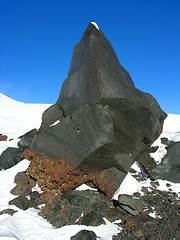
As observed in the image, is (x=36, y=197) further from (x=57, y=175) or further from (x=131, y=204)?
(x=131, y=204)

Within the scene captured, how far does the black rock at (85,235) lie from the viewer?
385 centimetres

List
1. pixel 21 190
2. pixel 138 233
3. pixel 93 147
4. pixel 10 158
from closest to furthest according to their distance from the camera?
pixel 138 233 < pixel 93 147 < pixel 21 190 < pixel 10 158

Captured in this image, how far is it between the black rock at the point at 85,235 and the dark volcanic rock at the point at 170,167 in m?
3.74

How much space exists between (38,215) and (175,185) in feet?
14.7

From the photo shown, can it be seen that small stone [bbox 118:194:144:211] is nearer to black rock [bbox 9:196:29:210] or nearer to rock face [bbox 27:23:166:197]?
rock face [bbox 27:23:166:197]

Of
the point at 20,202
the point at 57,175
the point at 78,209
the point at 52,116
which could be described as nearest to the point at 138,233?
the point at 78,209

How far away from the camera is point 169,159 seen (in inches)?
284

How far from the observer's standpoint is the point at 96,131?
4.88m

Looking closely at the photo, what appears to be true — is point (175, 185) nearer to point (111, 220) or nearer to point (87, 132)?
point (111, 220)

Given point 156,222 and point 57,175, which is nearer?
point 156,222

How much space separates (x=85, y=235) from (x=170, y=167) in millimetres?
4367

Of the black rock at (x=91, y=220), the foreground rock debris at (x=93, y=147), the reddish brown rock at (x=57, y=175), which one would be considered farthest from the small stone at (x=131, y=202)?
the reddish brown rock at (x=57, y=175)

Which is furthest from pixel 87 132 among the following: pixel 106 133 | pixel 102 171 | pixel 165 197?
pixel 165 197

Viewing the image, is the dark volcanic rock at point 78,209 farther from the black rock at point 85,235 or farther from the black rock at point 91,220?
the black rock at point 85,235
